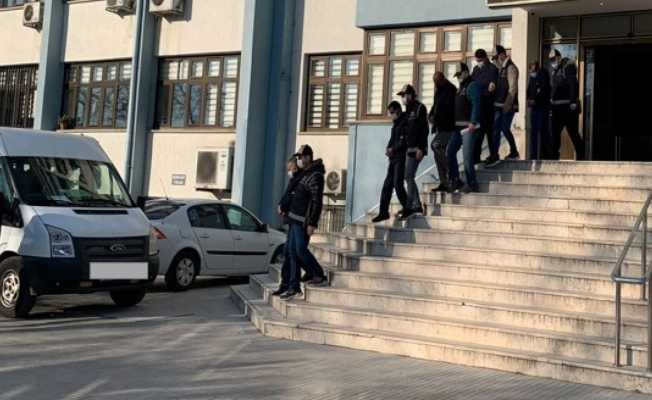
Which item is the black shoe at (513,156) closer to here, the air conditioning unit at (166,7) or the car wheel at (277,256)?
the car wheel at (277,256)

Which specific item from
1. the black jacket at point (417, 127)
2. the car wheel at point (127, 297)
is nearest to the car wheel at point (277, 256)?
the car wheel at point (127, 297)

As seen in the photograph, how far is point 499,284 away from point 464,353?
4.75 feet

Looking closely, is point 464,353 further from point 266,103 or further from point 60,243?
point 266,103

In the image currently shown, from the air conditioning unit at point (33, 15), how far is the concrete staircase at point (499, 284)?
14.7 metres

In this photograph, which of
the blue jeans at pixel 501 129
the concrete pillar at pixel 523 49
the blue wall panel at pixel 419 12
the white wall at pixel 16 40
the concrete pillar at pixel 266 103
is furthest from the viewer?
the white wall at pixel 16 40

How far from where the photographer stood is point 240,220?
1384cm

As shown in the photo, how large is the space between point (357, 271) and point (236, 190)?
8.84 meters

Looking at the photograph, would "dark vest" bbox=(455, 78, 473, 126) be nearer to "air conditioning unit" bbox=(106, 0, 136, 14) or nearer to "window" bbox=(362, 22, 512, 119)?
"window" bbox=(362, 22, 512, 119)

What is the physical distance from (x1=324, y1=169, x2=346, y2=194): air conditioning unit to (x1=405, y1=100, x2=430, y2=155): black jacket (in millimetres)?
6967

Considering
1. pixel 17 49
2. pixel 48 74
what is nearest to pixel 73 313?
pixel 48 74

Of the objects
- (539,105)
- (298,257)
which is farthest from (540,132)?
(298,257)

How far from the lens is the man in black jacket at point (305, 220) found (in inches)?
371

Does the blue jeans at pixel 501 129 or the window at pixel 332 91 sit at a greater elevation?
the window at pixel 332 91

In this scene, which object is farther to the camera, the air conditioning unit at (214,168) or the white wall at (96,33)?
the white wall at (96,33)
